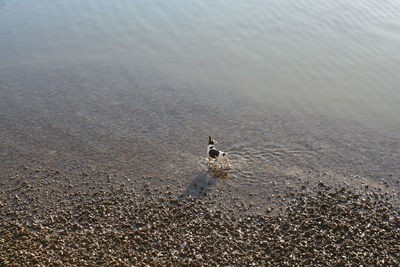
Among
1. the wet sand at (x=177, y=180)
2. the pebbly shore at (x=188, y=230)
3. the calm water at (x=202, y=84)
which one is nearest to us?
the pebbly shore at (x=188, y=230)

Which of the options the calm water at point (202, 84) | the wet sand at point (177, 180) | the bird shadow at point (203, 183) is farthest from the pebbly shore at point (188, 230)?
the calm water at point (202, 84)

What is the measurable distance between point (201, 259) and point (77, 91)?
1088cm

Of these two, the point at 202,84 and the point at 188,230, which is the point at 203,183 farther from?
the point at 202,84

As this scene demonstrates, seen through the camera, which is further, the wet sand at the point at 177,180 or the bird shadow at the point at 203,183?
the bird shadow at the point at 203,183

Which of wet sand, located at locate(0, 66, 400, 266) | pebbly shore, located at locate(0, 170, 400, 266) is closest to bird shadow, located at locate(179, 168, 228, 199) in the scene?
wet sand, located at locate(0, 66, 400, 266)

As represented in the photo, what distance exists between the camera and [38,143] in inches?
606

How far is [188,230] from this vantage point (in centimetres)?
1145

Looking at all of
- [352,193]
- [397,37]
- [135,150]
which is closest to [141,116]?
[135,150]

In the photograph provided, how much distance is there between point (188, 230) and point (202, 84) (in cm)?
934

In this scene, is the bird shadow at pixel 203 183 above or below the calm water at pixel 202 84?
below

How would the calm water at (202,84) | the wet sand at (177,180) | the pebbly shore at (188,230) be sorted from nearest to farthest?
the pebbly shore at (188,230) < the wet sand at (177,180) < the calm water at (202,84)

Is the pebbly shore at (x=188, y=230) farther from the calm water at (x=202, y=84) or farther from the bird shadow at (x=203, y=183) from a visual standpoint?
the calm water at (x=202, y=84)

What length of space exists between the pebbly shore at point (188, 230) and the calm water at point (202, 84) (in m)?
1.69

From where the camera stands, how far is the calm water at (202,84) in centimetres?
1505
